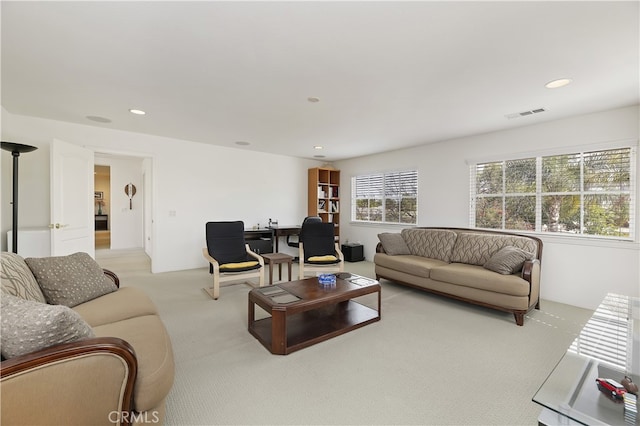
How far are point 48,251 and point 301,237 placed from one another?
10.8 ft

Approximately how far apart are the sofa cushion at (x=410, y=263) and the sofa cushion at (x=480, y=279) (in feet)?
0.41

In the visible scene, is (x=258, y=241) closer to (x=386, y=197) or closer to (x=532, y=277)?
(x=386, y=197)

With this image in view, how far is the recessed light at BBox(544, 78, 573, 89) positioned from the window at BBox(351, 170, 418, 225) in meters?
2.73

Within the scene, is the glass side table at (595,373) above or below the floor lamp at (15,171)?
below

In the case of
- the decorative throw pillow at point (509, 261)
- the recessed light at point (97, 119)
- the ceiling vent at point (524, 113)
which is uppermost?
the recessed light at point (97, 119)

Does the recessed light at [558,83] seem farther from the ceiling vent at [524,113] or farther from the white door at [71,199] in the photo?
the white door at [71,199]

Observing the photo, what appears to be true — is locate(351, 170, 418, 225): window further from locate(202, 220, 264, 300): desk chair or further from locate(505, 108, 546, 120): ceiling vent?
locate(202, 220, 264, 300): desk chair

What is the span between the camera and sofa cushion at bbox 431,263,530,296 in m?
2.92

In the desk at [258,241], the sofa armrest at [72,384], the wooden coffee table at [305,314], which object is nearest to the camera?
the sofa armrest at [72,384]

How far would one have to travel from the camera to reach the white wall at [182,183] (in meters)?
3.84

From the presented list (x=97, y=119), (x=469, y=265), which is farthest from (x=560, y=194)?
(x=97, y=119)

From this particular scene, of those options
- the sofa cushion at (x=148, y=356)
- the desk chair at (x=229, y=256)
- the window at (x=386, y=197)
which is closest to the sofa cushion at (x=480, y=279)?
the window at (x=386, y=197)

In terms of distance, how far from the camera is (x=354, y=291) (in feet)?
9.15

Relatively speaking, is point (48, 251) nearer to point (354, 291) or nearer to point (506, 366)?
point (354, 291)
